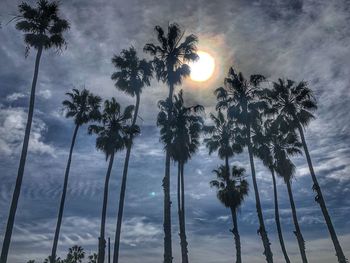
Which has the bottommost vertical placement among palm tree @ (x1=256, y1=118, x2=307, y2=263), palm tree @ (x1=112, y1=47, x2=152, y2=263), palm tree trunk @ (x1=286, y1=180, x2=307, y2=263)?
palm tree trunk @ (x1=286, y1=180, x2=307, y2=263)

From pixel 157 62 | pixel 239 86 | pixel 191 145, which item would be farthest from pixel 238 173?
pixel 157 62

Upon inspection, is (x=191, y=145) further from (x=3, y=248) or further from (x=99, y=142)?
(x=3, y=248)

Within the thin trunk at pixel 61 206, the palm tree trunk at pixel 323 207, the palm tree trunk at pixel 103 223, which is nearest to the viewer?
the palm tree trunk at pixel 323 207

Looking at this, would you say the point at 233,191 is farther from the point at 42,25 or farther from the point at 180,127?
the point at 42,25

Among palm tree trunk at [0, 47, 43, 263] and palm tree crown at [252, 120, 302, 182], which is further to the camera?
palm tree crown at [252, 120, 302, 182]

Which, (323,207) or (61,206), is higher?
(61,206)

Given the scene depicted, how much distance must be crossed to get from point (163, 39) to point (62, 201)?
66.5ft

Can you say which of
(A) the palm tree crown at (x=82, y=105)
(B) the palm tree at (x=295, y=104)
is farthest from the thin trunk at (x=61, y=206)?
(B) the palm tree at (x=295, y=104)

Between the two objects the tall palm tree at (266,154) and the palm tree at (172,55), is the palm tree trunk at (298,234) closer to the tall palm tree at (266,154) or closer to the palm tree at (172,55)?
the tall palm tree at (266,154)

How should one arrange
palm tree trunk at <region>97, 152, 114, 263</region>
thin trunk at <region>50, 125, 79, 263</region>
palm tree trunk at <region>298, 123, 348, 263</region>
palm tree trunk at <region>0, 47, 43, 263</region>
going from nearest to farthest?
palm tree trunk at <region>0, 47, 43, 263</region>, palm tree trunk at <region>298, 123, 348, 263</region>, palm tree trunk at <region>97, 152, 114, 263</region>, thin trunk at <region>50, 125, 79, 263</region>

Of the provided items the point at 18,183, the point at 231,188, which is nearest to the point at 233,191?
the point at 231,188

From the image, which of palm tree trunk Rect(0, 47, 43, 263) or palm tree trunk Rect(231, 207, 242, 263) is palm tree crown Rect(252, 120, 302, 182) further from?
palm tree trunk Rect(0, 47, 43, 263)

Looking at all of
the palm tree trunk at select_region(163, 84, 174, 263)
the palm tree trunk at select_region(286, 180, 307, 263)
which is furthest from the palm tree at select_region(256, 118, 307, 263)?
the palm tree trunk at select_region(163, 84, 174, 263)

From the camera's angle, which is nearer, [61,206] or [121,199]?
[121,199]
